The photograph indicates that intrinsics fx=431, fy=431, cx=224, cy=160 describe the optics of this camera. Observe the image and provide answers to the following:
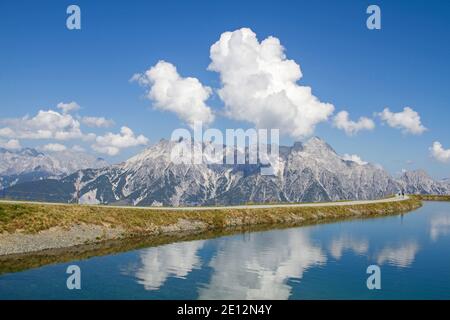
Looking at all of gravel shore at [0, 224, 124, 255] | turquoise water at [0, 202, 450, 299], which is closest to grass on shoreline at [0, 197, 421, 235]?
gravel shore at [0, 224, 124, 255]

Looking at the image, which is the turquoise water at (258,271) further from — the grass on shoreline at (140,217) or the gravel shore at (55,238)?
the grass on shoreline at (140,217)

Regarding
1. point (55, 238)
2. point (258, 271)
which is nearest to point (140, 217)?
point (55, 238)

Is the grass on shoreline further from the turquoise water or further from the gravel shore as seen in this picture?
the turquoise water

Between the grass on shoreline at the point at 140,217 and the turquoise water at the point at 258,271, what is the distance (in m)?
14.1

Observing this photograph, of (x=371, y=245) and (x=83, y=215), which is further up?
(x=83, y=215)

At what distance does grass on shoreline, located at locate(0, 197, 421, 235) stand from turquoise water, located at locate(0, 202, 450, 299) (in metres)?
14.1

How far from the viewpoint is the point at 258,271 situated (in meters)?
54.3

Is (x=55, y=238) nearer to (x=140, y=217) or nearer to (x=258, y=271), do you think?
(x=140, y=217)

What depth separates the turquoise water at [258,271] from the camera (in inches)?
1737

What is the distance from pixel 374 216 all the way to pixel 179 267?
93653 millimetres

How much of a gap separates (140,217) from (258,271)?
1571 inches

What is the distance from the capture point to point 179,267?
184 feet
